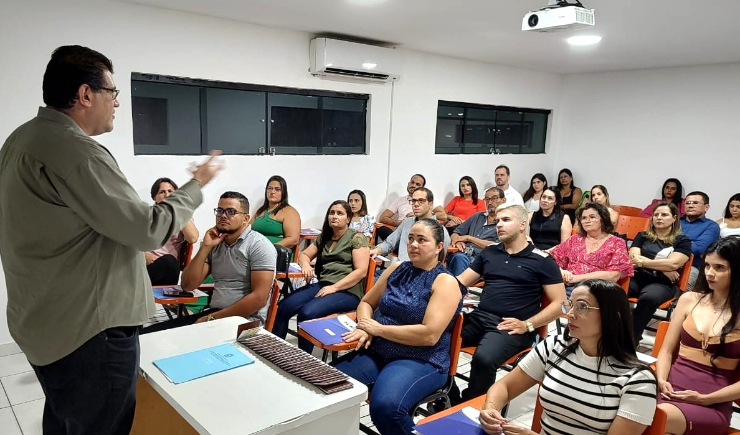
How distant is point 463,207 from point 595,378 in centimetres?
455

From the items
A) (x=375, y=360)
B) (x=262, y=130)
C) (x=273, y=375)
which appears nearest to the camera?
(x=273, y=375)

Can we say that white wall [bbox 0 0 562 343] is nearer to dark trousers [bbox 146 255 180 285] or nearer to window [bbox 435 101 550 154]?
window [bbox 435 101 550 154]

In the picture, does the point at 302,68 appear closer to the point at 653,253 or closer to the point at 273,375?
the point at 653,253

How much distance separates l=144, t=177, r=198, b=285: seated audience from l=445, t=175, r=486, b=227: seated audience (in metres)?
3.17

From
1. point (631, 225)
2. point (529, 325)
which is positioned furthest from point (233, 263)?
point (631, 225)

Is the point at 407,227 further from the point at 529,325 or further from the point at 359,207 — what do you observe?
the point at 529,325

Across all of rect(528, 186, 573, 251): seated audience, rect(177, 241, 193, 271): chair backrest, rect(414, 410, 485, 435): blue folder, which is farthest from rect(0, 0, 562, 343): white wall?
rect(414, 410, 485, 435): blue folder

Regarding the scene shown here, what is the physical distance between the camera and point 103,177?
1.27 meters

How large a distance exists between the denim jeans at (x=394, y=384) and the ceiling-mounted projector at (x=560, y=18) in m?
2.27

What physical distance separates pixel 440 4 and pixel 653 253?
2.53m

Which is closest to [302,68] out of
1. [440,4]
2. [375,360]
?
[440,4]

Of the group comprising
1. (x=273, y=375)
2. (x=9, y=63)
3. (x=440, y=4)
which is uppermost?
(x=440, y=4)

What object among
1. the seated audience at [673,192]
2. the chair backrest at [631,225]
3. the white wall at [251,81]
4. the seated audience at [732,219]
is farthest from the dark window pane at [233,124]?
the seated audience at [673,192]

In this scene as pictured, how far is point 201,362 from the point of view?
1703mm
